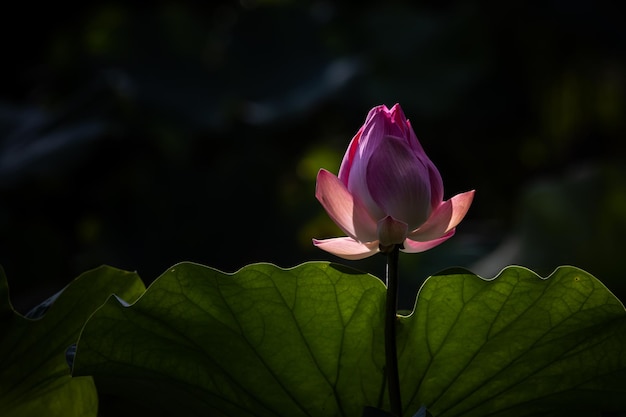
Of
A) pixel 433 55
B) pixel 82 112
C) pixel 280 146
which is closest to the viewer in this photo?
pixel 82 112

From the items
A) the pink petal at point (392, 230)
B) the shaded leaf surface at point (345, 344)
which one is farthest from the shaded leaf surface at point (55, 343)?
the pink petal at point (392, 230)

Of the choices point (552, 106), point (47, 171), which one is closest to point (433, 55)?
point (552, 106)

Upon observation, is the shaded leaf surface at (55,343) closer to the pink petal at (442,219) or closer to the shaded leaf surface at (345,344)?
the shaded leaf surface at (345,344)

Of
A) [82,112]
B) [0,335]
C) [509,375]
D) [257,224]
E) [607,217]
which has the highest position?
[82,112]

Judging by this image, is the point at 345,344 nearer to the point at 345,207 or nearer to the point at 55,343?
the point at 345,207

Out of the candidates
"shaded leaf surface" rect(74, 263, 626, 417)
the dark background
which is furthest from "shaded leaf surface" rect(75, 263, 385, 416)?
the dark background

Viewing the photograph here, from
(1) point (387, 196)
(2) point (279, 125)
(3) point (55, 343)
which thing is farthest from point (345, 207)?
(2) point (279, 125)

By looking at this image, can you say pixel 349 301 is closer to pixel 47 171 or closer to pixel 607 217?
pixel 607 217
